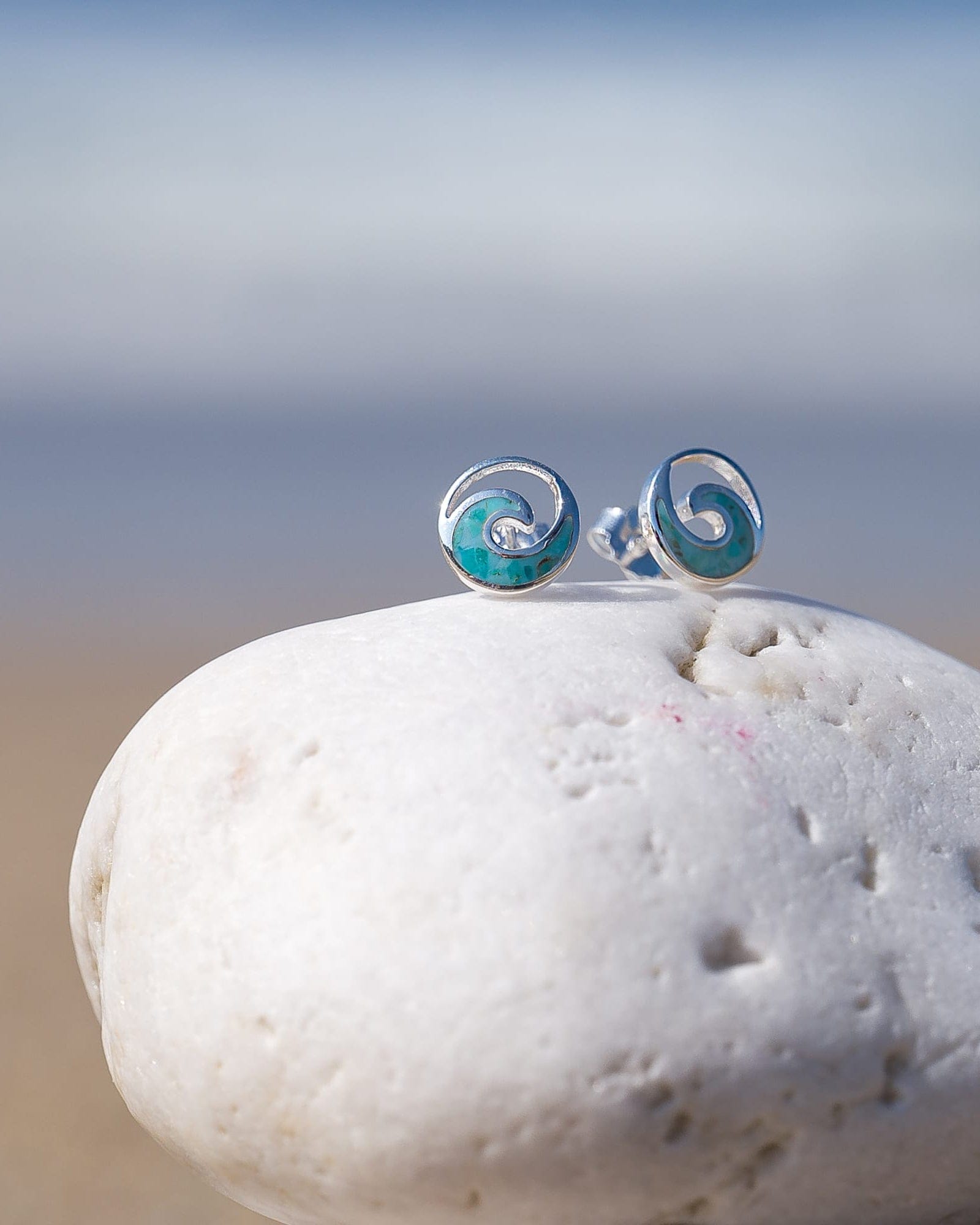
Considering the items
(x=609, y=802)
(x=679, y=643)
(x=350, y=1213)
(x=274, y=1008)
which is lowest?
(x=350, y=1213)

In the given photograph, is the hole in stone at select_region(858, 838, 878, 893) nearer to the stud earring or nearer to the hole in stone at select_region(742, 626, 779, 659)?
the hole in stone at select_region(742, 626, 779, 659)

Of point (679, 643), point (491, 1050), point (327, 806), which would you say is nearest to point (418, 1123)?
point (491, 1050)

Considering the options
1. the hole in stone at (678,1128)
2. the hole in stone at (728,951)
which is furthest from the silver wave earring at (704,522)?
the hole in stone at (678,1128)

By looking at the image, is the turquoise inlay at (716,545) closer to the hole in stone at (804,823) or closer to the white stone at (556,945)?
the white stone at (556,945)

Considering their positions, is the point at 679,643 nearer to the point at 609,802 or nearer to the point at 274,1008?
the point at 609,802

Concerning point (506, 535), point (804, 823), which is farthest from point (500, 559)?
point (804, 823)
